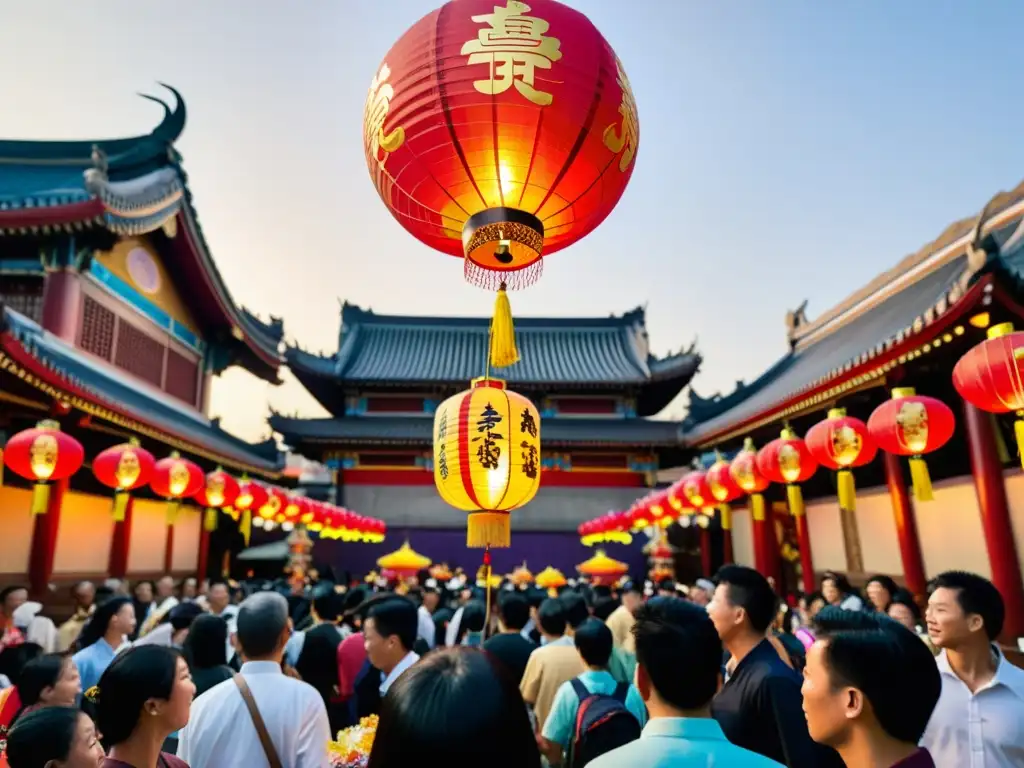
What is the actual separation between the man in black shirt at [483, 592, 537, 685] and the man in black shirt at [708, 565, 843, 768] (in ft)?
5.97

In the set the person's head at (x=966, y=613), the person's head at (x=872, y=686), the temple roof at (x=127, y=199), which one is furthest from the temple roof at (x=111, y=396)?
the person's head at (x=966, y=613)

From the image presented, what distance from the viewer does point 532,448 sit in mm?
5320

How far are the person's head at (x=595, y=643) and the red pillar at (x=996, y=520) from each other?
589 cm

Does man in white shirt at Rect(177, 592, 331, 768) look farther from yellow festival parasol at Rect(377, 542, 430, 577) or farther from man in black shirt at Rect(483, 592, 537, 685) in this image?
yellow festival parasol at Rect(377, 542, 430, 577)

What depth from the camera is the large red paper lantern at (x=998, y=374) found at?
4.43 m

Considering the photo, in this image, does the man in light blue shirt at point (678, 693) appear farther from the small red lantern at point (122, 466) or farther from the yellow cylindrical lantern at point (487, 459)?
the small red lantern at point (122, 466)

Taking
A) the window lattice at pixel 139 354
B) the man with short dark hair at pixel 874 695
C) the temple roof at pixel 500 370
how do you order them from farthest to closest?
the temple roof at pixel 500 370 < the window lattice at pixel 139 354 < the man with short dark hair at pixel 874 695

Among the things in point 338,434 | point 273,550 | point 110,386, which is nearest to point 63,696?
point 110,386

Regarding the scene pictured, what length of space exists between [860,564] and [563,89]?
11.0 metres

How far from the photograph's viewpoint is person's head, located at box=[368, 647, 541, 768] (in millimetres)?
936

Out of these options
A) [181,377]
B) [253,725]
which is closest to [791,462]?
[253,725]

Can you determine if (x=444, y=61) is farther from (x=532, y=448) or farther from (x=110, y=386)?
(x=110, y=386)

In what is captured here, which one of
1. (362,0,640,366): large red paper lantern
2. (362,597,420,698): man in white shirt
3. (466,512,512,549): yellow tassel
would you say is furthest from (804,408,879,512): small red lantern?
(362,597,420,698): man in white shirt

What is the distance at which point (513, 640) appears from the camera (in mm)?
4207
